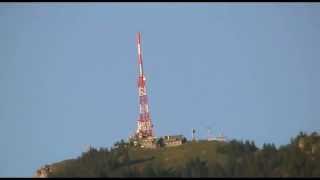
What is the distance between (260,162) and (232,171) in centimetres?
793

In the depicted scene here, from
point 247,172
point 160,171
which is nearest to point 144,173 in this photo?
point 160,171

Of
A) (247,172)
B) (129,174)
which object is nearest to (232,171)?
(247,172)

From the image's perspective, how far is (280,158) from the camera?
654 feet

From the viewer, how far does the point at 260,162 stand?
19775 centimetres

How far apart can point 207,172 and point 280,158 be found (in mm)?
13076

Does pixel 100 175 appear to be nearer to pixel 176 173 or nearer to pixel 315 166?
pixel 176 173

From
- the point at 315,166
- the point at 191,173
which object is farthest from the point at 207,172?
the point at 315,166

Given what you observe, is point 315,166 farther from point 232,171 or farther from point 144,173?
point 144,173

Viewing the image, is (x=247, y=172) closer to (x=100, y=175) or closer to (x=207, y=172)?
(x=207, y=172)

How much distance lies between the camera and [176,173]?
19762 cm

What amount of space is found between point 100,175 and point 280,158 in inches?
1169

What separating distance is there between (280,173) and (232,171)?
25.5 ft

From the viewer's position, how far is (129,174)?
626 feet

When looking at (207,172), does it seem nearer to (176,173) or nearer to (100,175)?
(176,173)
